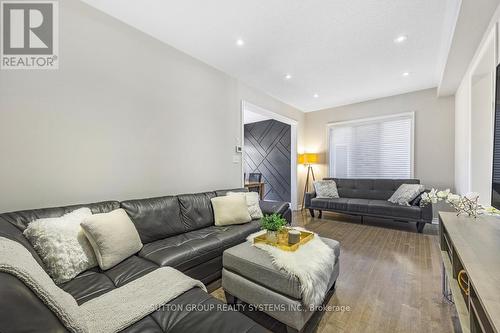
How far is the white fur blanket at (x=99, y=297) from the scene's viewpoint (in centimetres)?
69


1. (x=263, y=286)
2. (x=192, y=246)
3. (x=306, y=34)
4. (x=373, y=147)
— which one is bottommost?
(x=263, y=286)

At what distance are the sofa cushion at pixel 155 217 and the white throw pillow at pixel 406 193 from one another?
3.79 meters

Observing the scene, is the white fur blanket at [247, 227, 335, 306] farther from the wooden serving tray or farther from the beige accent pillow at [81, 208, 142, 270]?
the beige accent pillow at [81, 208, 142, 270]

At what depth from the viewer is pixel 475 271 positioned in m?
0.94

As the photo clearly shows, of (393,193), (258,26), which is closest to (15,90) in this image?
(258,26)

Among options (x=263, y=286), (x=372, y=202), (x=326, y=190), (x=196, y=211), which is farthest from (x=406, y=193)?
(x=196, y=211)

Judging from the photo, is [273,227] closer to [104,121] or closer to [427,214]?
[104,121]

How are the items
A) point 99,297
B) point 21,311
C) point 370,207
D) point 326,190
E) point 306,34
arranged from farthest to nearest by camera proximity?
point 326,190, point 370,207, point 306,34, point 99,297, point 21,311

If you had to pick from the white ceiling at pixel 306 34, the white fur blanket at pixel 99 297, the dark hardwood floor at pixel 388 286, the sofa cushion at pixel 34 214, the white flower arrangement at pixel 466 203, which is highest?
the white ceiling at pixel 306 34

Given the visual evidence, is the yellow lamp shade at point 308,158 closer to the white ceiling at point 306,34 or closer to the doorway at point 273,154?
the doorway at point 273,154

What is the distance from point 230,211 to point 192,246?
785 millimetres

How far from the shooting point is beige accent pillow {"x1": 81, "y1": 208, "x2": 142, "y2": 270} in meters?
1.50

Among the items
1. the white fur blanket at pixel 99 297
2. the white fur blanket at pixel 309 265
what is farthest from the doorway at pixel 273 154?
the white fur blanket at pixel 99 297

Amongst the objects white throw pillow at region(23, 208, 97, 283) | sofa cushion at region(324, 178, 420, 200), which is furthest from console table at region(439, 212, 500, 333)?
sofa cushion at region(324, 178, 420, 200)
